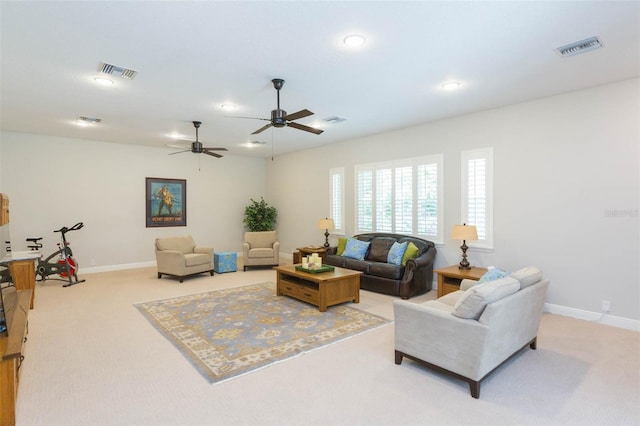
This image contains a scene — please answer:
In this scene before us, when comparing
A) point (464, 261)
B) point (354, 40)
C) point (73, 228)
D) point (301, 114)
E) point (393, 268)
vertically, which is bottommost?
point (393, 268)

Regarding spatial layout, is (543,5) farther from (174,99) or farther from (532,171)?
(174,99)

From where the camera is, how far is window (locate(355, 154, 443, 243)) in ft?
19.9

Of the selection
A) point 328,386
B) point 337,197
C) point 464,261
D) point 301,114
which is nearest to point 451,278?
point 464,261

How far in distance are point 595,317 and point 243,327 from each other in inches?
173

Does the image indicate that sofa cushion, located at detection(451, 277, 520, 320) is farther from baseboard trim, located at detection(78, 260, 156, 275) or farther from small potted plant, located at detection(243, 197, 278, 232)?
baseboard trim, located at detection(78, 260, 156, 275)

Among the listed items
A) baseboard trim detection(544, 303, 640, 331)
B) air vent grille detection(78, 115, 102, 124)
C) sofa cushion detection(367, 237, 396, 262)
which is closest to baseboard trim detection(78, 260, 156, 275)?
air vent grille detection(78, 115, 102, 124)

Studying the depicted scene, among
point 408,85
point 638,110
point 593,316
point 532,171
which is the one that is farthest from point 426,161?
point 593,316

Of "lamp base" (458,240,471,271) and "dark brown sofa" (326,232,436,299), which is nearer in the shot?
"lamp base" (458,240,471,271)

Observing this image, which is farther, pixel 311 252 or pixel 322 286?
pixel 311 252

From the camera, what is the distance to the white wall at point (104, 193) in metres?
6.89

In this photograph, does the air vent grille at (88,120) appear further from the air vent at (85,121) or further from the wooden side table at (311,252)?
the wooden side table at (311,252)

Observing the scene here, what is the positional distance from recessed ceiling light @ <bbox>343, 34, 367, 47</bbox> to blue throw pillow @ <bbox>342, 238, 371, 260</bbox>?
399 centimetres

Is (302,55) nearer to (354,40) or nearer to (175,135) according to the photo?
(354,40)

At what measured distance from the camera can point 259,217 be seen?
963cm
